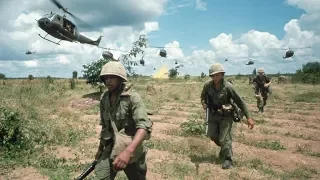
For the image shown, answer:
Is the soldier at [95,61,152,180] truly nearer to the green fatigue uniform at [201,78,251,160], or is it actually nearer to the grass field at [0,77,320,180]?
the grass field at [0,77,320,180]

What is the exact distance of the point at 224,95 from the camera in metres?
6.52

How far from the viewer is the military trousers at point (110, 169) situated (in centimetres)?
356

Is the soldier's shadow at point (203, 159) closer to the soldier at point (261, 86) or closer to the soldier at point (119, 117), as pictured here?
the soldier at point (119, 117)

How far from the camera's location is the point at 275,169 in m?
6.76

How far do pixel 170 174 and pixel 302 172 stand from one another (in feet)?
8.45

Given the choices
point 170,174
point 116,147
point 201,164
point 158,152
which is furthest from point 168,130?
point 116,147

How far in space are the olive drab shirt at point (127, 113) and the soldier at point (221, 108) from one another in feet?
9.92

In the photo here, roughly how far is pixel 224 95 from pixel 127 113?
3338mm

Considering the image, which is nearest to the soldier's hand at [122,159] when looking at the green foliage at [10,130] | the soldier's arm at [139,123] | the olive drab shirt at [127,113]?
the soldier's arm at [139,123]

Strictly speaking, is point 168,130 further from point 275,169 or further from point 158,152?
point 275,169

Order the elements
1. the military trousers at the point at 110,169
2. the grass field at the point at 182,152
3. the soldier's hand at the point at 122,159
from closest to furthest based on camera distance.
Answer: the soldier's hand at the point at 122,159 < the military trousers at the point at 110,169 < the grass field at the point at 182,152

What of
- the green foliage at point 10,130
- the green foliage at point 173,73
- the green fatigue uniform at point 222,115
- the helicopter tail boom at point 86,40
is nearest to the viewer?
the green fatigue uniform at point 222,115

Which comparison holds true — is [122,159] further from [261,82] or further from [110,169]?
[261,82]

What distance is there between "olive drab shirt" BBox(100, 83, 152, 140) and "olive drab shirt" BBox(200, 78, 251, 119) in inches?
126
